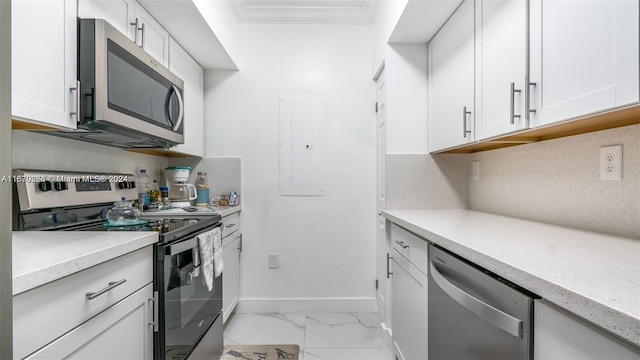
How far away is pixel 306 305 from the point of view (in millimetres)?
2496

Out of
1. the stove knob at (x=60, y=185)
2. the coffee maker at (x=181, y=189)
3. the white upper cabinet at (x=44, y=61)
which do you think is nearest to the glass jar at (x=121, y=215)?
the stove knob at (x=60, y=185)

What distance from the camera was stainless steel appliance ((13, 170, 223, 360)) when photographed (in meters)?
1.19

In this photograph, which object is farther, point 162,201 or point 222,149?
point 222,149

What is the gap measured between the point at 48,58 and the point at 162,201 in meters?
1.27

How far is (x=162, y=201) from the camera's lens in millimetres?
2162

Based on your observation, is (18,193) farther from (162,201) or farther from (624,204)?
(624,204)

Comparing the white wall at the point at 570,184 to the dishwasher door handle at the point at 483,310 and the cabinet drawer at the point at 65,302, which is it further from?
the cabinet drawer at the point at 65,302

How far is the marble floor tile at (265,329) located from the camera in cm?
208

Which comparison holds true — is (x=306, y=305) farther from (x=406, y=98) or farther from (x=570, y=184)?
(x=570, y=184)

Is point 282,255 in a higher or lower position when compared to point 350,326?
higher

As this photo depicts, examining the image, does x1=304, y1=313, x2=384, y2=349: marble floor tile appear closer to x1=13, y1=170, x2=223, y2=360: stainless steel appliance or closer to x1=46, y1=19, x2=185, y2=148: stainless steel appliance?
x1=13, y1=170, x2=223, y2=360: stainless steel appliance

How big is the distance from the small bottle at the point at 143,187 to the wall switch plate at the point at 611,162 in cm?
239

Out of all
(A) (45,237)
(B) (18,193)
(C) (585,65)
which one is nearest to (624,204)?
(C) (585,65)

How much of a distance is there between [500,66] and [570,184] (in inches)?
22.6
